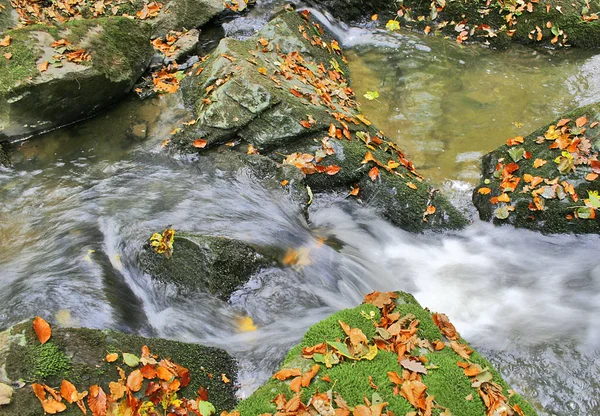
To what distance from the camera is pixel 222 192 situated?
5602mm

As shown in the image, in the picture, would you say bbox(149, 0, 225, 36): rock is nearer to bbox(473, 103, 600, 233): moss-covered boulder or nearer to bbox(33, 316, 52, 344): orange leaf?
bbox(473, 103, 600, 233): moss-covered boulder

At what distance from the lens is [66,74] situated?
598 cm

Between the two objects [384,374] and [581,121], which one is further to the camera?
[581,121]

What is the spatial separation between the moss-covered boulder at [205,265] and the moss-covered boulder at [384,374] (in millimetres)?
1301

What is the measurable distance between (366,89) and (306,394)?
568 centimetres

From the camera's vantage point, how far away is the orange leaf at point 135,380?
10.2ft

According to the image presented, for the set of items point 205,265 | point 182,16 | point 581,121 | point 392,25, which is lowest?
point 205,265

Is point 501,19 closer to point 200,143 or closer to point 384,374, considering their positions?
point 200,143

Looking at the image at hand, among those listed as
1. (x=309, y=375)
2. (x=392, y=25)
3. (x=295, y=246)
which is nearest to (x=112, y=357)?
(x=309, y=375)

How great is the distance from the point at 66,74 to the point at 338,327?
5.00 metres

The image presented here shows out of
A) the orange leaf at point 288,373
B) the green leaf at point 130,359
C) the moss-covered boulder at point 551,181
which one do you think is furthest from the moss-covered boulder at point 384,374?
the moss-covered boulder at point 551,181

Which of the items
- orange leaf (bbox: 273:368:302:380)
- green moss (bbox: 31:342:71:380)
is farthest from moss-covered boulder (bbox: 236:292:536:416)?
green moss (bbox: 31:342:71:380)

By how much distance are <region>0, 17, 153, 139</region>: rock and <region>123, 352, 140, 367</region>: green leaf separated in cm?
423

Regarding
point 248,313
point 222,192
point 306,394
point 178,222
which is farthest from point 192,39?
point 306,394
